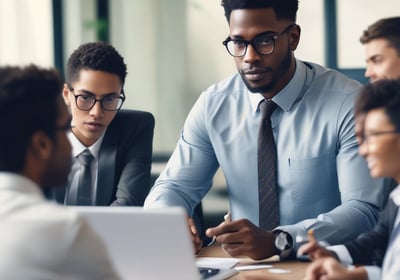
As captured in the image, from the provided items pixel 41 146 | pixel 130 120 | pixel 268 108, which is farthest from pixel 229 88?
pixel 41 146

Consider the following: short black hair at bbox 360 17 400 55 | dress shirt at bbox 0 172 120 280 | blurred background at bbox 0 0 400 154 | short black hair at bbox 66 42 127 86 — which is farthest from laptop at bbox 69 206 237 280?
blurred background at bbox 0 0 400 154

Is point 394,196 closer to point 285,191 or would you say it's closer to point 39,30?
point 285,191

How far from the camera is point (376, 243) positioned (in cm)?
226

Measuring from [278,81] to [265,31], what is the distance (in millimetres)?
182

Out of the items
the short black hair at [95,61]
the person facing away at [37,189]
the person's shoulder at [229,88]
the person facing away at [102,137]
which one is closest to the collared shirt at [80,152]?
the person facing away at [102,137]

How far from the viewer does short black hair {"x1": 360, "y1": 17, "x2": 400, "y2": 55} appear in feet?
12.0

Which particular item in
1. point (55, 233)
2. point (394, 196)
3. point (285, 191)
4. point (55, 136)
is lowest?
point (285, 191)

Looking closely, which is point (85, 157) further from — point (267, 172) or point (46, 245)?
point (46, 245)

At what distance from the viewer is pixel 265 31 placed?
2936 millimetres

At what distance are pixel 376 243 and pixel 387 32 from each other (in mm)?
1658

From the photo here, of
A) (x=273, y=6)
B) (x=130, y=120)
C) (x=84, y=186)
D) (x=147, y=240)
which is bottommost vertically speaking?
(x=84, y=186)

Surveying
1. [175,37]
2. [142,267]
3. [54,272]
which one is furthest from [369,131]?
[175,37]

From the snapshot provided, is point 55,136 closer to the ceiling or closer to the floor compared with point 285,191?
closer to the ceiling

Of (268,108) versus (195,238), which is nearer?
(195,238)
